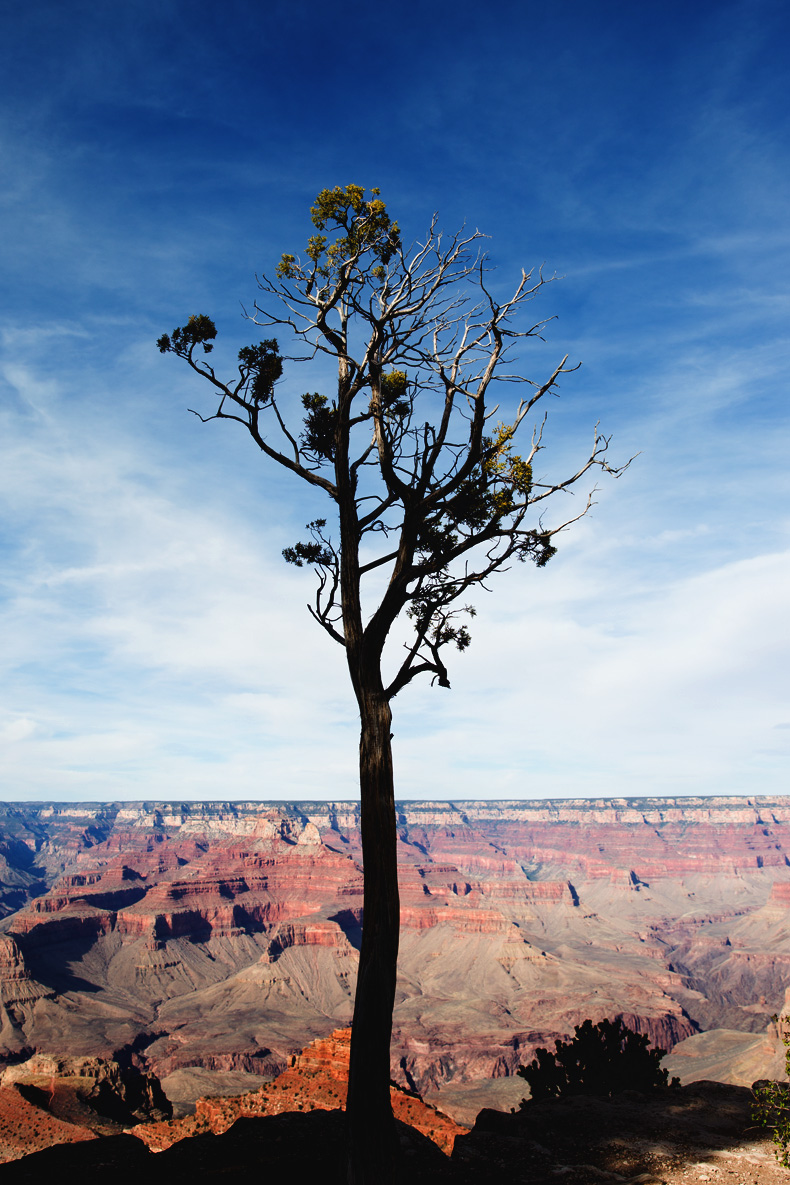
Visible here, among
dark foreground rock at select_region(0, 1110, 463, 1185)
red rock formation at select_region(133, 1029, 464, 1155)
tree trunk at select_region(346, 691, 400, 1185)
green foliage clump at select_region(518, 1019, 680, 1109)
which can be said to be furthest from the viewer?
green foliage clump at select_region(518, 1019, 680, 1109)

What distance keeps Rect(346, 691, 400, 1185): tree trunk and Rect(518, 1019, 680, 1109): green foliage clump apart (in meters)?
36.1

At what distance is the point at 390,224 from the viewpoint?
1152 centimetres

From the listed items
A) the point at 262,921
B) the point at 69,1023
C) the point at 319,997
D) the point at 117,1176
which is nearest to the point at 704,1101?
the point at 117,1176

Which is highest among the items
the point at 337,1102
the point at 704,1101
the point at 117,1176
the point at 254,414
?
the point at 254,414

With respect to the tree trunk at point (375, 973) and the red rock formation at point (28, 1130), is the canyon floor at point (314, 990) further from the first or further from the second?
the tree trunk at point (375, 973)

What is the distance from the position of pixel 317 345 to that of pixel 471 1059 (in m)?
118

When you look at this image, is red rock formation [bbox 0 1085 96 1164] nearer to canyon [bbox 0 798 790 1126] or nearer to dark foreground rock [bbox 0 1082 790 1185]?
dark foreground rock [bbox 0 1082 790 1185]

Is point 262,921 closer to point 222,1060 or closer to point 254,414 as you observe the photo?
point 222,1060

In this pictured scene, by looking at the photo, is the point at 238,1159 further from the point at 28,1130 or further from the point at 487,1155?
the point at 28,1130

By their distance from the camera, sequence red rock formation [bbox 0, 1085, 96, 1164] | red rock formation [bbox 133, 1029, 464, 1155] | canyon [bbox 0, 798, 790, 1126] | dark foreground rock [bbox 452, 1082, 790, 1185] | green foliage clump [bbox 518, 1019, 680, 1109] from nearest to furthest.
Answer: dark foreground rock [bbox 452, 1082, 790, 1185]
red rock formation [bbox 133, 1029, 464, 1155]
green foliage clump [bbox 518, 1019, 680, 1109]
red rock formation [bbox 0, 1085, 96, 1164]
canyon [bbox 0, 798, 790, 1126]

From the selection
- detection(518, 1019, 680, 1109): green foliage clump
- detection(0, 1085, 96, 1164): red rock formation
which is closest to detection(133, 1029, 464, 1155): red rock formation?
detection(0, 1085, 96, 1164): red rock formation

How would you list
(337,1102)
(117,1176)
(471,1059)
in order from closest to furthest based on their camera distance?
(117,1176), (337,1102), (471,1059)

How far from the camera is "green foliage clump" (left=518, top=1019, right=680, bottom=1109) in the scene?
38500mm

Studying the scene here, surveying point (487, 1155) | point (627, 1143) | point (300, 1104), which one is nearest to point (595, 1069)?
point (300, 1104)
